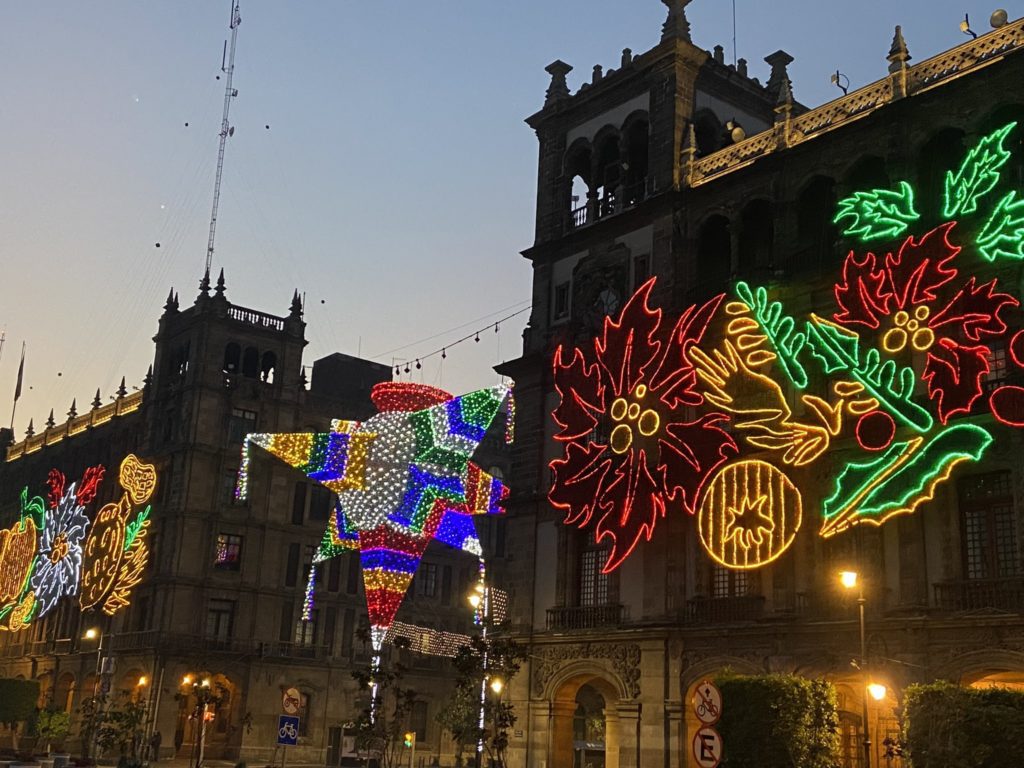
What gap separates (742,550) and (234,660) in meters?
43.7

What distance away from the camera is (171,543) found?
6912 cm

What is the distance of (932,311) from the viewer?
101ft

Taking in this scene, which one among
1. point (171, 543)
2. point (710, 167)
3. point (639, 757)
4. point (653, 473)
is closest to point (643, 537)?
point (653, 473)

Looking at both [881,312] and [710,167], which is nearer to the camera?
[881,312]

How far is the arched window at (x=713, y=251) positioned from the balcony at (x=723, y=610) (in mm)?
10701

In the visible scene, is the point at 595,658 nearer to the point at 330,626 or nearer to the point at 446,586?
the point at 330,626

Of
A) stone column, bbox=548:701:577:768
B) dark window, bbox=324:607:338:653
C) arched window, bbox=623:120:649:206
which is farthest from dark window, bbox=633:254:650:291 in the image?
dark window, bbox=324:607:338:653

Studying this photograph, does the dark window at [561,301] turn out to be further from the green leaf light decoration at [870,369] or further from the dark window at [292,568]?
the dark window at [292,568]

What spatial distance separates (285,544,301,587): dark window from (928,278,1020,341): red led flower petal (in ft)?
165

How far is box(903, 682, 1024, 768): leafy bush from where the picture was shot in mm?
22250

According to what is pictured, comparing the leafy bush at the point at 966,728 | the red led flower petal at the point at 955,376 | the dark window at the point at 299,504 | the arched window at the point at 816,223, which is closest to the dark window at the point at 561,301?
the arched window at the point at 816,223

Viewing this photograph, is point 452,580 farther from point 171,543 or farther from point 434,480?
point 434,480

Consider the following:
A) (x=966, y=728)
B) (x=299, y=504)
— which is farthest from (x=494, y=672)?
(x=299, y=504)

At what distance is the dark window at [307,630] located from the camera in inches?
2832
